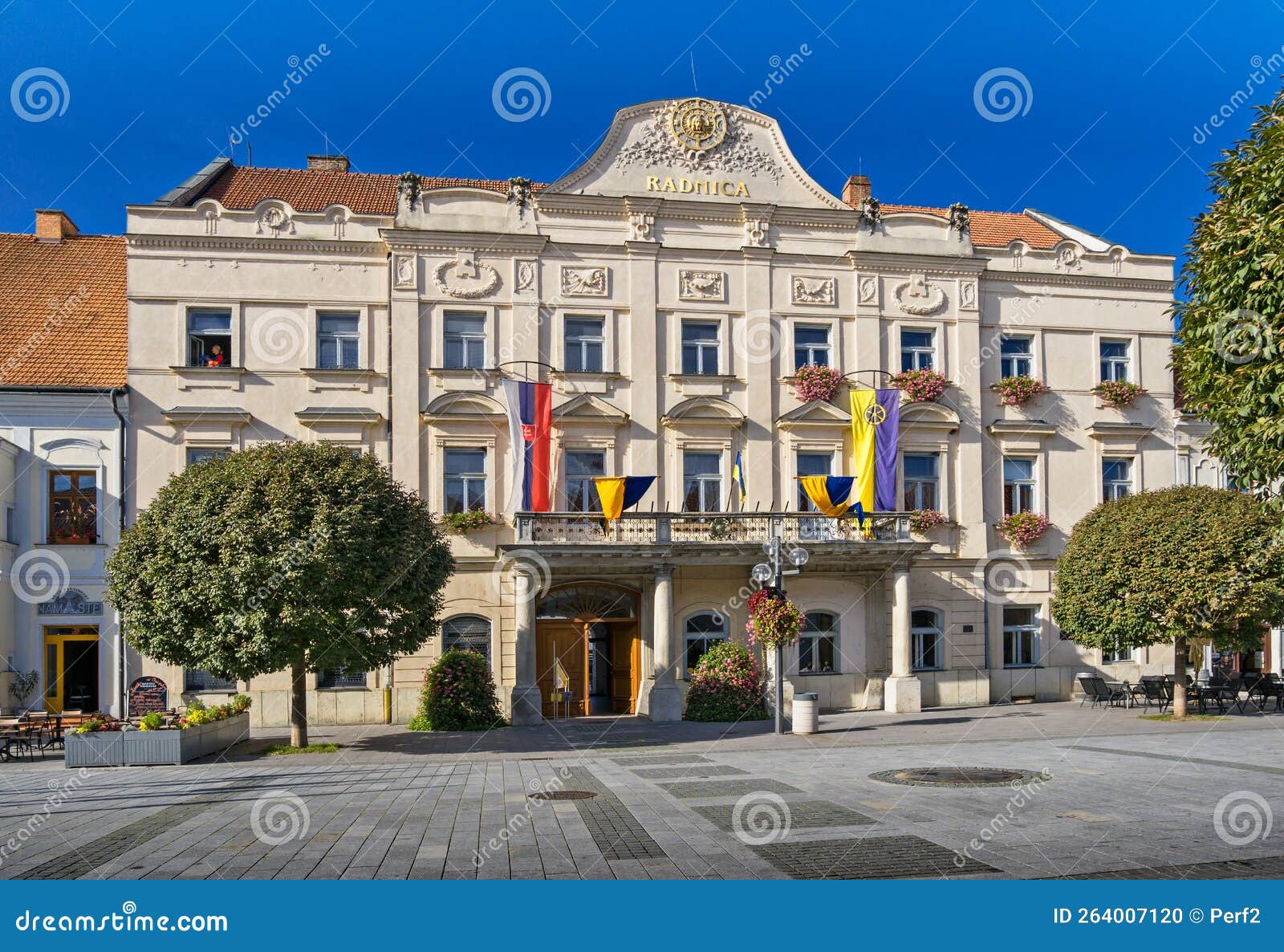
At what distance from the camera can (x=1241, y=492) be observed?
92.5 ft

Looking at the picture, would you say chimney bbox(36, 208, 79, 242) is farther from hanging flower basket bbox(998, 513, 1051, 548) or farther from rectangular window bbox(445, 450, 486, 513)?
hanging flower basket bbox(998, 513, 1051, 548)

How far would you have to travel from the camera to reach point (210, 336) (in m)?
30.0

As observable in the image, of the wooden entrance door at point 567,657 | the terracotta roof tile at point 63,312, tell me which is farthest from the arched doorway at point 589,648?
the terracotta roof tile at point 63,312

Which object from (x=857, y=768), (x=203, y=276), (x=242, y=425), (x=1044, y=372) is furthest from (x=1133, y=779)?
(x=203, y=276)

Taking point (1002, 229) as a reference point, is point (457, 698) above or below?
below

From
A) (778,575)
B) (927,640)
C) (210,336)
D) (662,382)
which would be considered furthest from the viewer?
(927,640)

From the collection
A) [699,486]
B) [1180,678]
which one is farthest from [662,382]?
[1180,678]

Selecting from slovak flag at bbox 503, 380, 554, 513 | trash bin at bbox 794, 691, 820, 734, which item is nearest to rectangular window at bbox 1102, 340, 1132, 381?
trash bin at bbox 794, 691, 820, 734

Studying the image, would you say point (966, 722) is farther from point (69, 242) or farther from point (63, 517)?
point (69, 242)

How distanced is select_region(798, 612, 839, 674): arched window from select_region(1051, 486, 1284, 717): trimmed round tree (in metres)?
6.20

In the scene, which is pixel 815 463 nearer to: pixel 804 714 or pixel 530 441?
pixel 530 441

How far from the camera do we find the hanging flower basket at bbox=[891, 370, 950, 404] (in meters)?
32.2

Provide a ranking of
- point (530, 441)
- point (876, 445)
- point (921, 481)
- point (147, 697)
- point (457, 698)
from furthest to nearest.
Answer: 1. point (921, 481)
2. point (876, 445)
3. point (530, 441)
4. point (147, 697)
5. point (457, 698)

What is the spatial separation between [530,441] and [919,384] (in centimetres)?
1117
